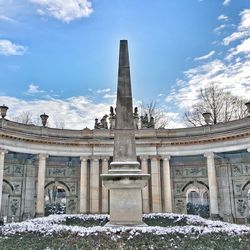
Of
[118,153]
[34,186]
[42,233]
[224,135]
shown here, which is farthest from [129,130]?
[34,186]

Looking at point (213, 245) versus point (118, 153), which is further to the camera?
point (118, 153)

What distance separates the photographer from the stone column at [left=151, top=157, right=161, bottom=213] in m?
27.6

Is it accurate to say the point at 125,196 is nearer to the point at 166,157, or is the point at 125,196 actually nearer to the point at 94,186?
the point at 94,186

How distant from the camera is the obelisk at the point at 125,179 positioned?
11.3 metres

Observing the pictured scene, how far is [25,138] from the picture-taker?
Answer: 2641cm

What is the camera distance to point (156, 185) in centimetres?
2812

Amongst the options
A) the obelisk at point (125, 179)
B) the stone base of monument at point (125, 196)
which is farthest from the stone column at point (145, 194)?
the stone base of monument at point (125, 196)

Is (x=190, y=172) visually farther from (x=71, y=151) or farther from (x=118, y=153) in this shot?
(x=118, y=153)

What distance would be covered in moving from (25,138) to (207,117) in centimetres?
1604

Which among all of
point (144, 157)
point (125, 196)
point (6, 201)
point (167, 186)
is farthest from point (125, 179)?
point (6, 201)

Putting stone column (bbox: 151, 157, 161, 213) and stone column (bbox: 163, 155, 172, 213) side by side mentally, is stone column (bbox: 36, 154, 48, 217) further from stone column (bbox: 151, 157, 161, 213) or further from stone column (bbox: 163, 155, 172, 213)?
stone column (bbox: 163, 155, 172, 213)

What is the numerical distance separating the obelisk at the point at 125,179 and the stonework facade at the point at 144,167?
15990mm

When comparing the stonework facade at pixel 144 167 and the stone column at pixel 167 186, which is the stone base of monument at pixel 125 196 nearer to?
the stonework facade at pixel 144 167

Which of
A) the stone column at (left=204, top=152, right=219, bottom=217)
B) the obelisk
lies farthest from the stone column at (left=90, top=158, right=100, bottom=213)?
the obelisk
